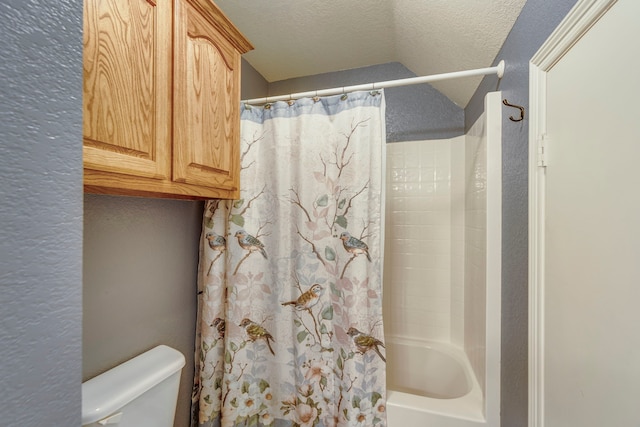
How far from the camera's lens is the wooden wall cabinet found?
2.26ft

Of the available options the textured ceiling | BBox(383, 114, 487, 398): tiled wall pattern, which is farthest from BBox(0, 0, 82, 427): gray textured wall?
BBox(383, 114, 487, 398): tiled wall pattern

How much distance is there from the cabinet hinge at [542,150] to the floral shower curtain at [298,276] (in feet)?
1.80

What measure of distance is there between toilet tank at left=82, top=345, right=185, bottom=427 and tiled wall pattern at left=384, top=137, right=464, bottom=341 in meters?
1.51

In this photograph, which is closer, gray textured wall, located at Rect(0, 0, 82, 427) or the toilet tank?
gray textured wall, located at Rect(0, 0, 82, 427)

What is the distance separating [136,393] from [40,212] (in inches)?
34.2

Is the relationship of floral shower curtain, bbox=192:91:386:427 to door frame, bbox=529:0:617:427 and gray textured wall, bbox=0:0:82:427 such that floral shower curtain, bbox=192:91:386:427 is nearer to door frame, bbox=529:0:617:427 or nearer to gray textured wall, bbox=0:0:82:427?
door frame, bbox=529:0:617:427

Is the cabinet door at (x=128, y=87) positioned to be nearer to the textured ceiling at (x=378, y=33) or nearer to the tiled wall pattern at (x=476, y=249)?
the textured ceiling at (x=378, y=33)

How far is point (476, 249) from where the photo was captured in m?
1.50

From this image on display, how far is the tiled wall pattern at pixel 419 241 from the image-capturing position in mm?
1958

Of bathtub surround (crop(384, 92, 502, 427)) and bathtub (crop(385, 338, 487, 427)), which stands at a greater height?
bathtub surround (crop(384, 92, 502, 427))

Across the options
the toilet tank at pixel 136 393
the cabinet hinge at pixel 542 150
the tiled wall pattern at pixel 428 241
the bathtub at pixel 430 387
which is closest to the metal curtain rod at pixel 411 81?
the cabinet hinge at pixel 542 150

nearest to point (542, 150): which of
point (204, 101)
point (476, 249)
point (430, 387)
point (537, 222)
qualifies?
point (537, 222)

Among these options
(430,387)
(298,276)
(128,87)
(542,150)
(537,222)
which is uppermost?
(128,87)

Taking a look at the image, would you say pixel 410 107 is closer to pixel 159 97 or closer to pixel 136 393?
pixel 159 97
